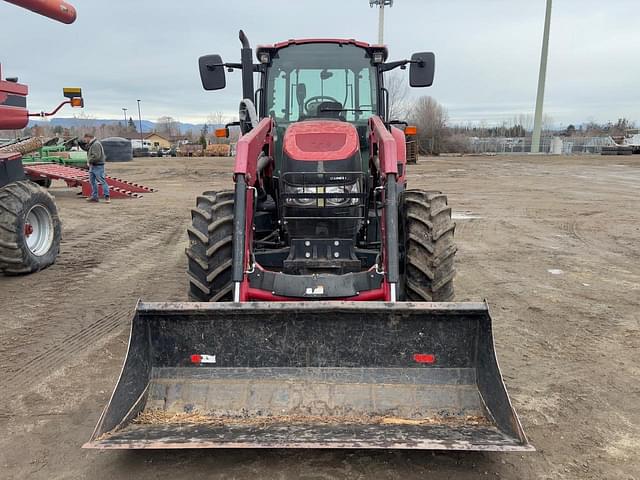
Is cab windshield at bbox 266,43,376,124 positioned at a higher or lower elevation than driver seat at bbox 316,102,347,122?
higher

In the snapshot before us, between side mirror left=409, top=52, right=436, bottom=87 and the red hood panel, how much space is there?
1.05m

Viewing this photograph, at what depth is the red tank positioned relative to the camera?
4.19 metres

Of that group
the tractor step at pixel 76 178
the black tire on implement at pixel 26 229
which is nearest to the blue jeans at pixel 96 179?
the tractor step at pixel 76 178

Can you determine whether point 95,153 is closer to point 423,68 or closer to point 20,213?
point 20,213

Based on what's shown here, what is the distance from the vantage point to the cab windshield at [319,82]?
17.1ft

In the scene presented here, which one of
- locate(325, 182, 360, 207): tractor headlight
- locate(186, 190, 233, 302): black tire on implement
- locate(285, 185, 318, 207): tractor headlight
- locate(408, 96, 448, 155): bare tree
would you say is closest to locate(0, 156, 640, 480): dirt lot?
locate(186, 190, 233, 302): black tire on implement

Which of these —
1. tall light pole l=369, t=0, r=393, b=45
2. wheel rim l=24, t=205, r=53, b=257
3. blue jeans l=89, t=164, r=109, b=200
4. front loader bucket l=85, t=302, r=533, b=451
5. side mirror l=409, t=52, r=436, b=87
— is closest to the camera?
Answer: front loader bucket l=85, t=302, r=533, b=451

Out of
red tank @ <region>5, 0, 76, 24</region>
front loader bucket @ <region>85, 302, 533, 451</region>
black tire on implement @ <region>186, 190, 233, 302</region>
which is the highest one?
red tank @ <region>5, 0, 76, 24</region>

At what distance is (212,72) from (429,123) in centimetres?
4658

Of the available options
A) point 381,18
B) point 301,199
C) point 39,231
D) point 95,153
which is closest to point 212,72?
point 301,199

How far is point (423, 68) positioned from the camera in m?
5.01

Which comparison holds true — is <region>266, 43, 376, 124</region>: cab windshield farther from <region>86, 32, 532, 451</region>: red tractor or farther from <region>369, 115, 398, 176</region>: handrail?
<region>369, 115, 398, 176</region>: handrail

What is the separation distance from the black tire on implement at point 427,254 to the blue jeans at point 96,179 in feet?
38.9

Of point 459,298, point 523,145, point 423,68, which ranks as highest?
point 423,68
